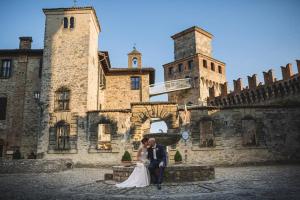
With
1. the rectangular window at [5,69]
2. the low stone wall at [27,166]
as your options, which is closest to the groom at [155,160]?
the low stone wall at [27,166]

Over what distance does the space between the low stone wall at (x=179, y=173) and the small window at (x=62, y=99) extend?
11.0 metres

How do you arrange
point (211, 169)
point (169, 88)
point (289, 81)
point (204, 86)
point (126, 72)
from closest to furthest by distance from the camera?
point (211, 169) → point (289, 81) → point (126, 72) → point (169, 88) → point (204, 86)

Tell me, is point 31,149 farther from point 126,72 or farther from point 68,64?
point 126,72

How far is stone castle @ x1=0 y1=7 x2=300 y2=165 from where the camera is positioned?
17.1m

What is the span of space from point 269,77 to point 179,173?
20.0 metres

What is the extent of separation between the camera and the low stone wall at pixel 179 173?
8648mm

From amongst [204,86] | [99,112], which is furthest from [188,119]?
[204,86]

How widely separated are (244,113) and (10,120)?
1776 centimetres

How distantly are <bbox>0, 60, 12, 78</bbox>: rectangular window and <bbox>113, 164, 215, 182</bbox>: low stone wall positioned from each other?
1697 centimetres

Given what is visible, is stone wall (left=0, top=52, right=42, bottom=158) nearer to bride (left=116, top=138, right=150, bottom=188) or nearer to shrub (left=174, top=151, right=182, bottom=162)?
shrub (left=174, top=151, right=182, bottom=162)

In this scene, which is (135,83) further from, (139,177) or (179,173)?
(139,177)

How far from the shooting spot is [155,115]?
56.8 ft

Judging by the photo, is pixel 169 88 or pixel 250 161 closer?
pixel 250 161

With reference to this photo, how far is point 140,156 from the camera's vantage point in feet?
26.8
